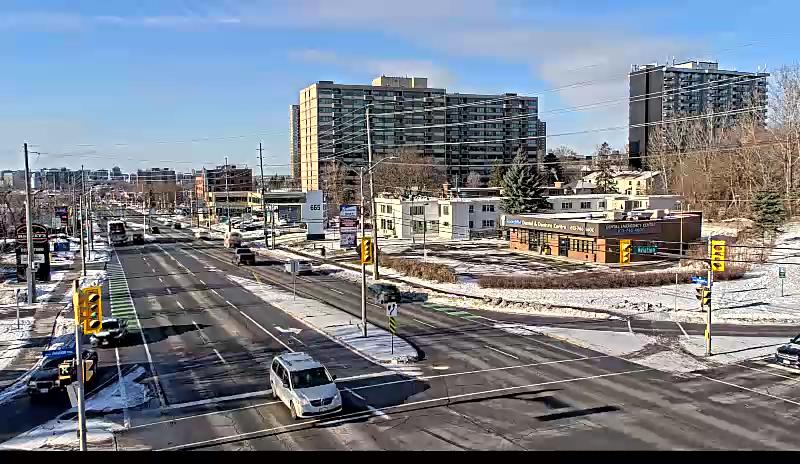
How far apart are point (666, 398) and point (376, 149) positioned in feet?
409

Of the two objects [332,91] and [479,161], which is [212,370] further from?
[479,161]

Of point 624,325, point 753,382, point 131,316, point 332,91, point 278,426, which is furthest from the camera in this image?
point 332,91

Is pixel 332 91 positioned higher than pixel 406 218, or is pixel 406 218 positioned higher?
pixel 332 91

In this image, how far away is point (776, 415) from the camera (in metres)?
17.1

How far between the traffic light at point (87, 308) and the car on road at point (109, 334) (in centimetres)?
1122

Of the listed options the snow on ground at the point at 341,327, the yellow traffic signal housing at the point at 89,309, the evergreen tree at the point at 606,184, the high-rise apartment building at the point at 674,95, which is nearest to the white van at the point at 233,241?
the snow on ground at the point at 341,327

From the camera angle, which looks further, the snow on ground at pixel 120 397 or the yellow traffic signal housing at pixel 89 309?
the snow on ground at pixel 120 397

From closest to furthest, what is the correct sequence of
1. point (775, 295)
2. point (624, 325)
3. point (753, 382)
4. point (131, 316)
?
point (753, 382), point (624, 325), point (131, 316), point (775, 295)

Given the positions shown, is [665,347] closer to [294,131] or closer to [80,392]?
[80,392]

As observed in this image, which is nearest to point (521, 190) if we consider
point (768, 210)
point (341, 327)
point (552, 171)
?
point (768, 210)

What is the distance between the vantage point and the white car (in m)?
17.1

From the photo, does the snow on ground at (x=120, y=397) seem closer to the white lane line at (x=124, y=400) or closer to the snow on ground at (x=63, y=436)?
the white lane line at (x=124, y=400)

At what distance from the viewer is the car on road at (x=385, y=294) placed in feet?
122

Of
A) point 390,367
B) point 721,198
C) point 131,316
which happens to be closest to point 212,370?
point 390,367
